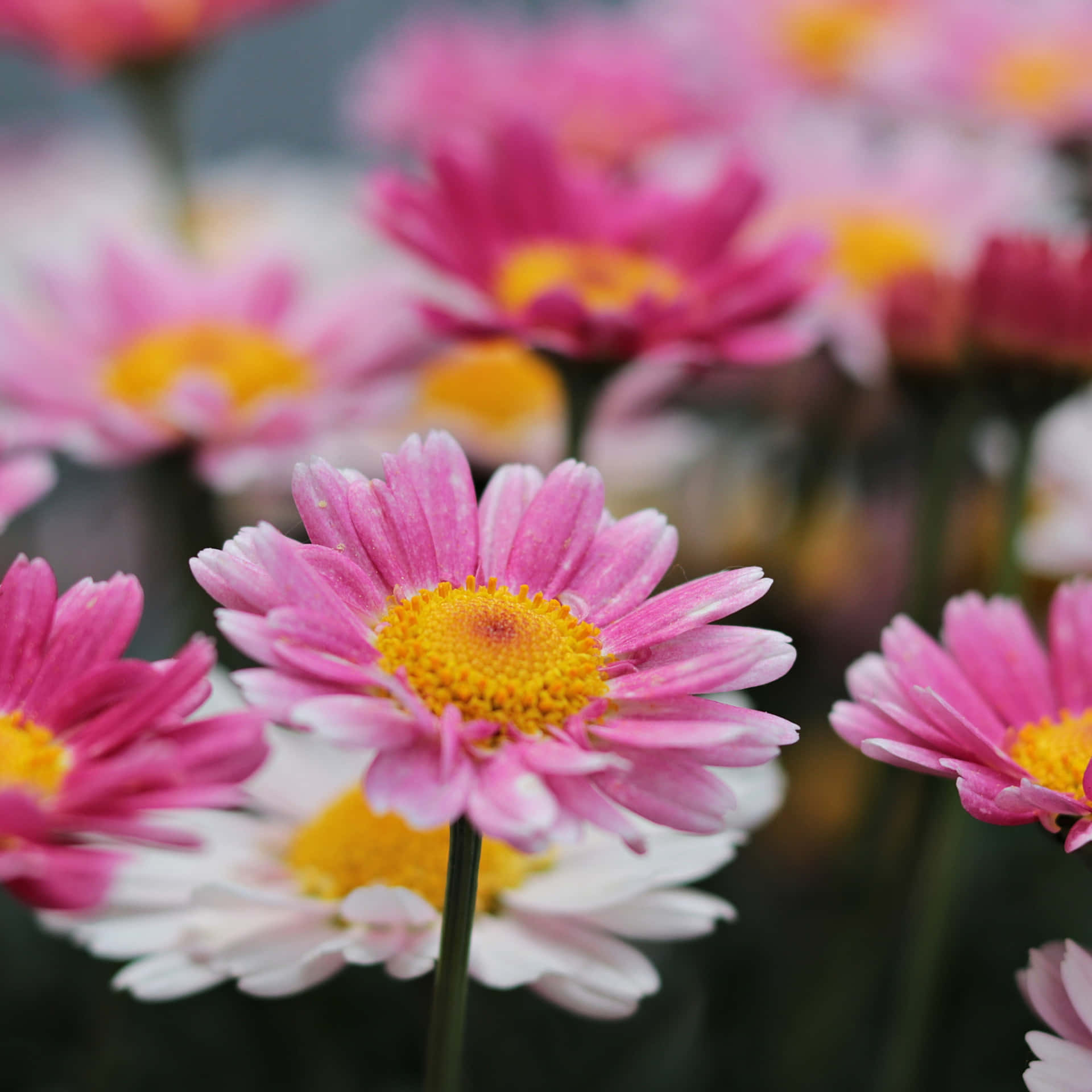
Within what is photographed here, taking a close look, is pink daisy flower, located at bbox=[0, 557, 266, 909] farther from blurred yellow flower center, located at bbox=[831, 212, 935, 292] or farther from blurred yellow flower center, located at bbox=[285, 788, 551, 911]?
blurred yellow flower center, located at bbox=[831, 212, 935, 292]

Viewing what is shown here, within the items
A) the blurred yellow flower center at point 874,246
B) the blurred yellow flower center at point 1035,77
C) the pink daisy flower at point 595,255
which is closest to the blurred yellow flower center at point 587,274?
the pink daisy flower at point 595,255

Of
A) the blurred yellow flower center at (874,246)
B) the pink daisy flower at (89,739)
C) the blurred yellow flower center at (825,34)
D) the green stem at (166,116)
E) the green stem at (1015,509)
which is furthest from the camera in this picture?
the blurred yellow flower center at (825,34)

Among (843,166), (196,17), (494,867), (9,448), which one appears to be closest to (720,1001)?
Result: (494,867)

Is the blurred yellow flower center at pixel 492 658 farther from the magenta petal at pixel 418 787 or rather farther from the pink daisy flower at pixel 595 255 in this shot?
the pink daisy flower at pixel 595 255

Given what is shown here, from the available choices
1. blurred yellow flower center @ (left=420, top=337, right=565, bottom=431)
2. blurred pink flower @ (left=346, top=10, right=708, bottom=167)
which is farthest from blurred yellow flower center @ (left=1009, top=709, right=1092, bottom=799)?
blurred pink flower @ (left=346, top=10, right=708, bottom=167)

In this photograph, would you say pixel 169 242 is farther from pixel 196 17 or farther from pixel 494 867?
pixel 494 867

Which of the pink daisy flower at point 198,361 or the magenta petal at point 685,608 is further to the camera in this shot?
the pink daisy flower at point 198,361
